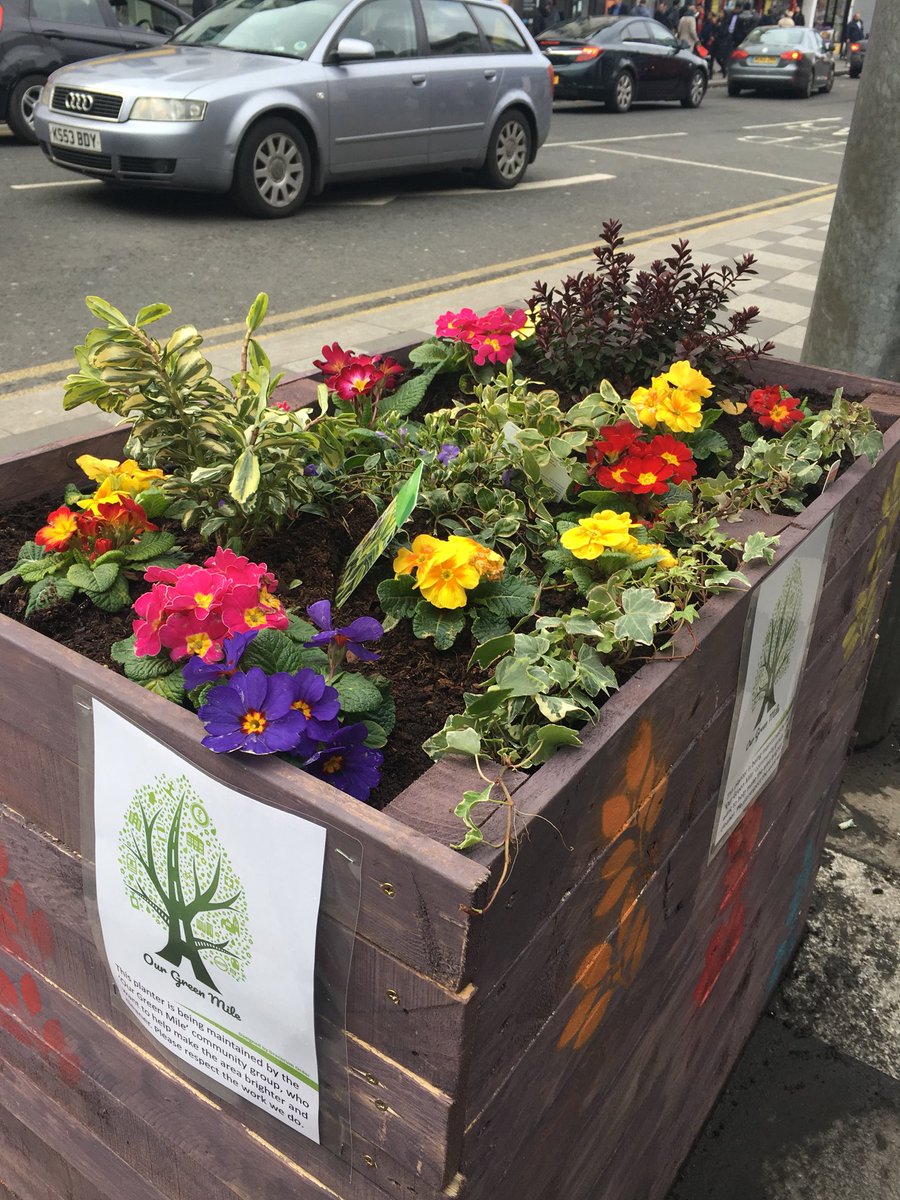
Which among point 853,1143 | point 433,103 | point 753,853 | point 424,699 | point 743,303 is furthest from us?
point 433,103

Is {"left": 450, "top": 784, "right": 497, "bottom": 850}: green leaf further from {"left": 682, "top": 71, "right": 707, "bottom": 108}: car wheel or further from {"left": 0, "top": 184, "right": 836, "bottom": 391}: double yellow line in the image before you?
{"left": 682, "top": 71, "right": 707, "bottom": 108}: car wheel

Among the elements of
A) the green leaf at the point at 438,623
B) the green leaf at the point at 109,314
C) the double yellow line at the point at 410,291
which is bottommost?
the double yellow line at the point at 410,291

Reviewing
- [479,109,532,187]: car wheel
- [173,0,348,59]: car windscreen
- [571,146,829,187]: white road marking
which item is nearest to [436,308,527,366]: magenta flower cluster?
[173,0,348,59]: car windscreen

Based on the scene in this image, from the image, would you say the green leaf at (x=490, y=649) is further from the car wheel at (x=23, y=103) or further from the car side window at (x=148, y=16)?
the car side window at (x=148, y=16)

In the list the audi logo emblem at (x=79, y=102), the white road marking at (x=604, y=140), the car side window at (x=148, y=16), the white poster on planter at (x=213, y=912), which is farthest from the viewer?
the white road marking at (x=604, y=140)

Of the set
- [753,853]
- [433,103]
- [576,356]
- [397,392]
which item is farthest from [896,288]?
[433,103]

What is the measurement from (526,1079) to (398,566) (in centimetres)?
63

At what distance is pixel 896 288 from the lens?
8.77ft

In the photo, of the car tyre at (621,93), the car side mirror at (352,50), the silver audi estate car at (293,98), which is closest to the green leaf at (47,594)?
the silver audi estate car at (293,98)

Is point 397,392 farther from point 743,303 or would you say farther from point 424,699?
point 743,303

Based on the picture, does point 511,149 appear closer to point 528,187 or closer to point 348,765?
point 528,187

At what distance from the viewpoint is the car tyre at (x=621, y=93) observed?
17109mm

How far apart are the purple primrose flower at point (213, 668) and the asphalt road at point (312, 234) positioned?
165 inches

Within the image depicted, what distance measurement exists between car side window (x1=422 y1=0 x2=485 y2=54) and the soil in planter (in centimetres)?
851
